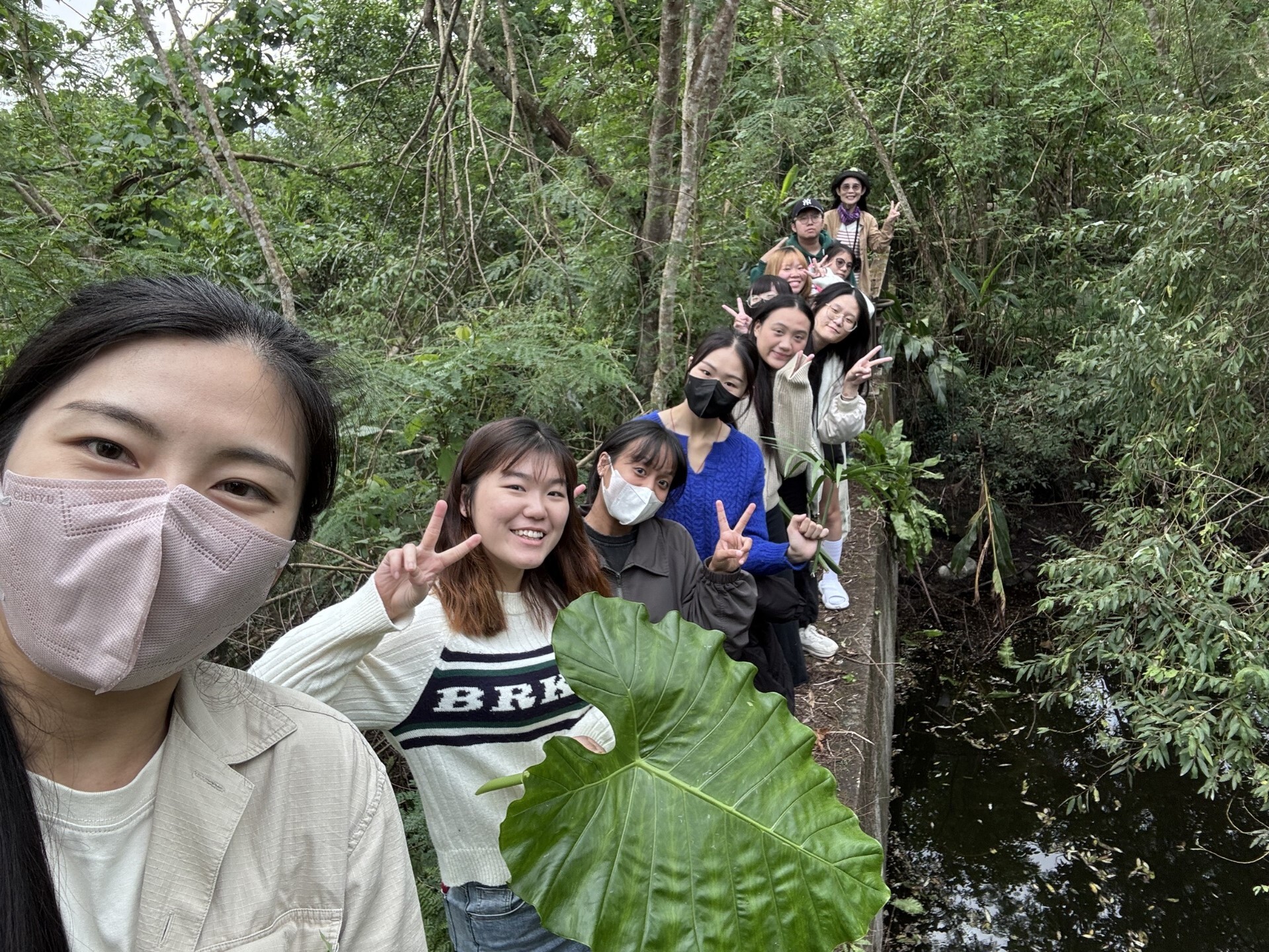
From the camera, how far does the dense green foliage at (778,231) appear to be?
11.3 feet

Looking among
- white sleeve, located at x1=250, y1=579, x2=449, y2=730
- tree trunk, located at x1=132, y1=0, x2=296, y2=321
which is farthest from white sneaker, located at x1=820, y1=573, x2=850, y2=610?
white sleeve, located at x1=250, y1=579, x2=449, y2=730

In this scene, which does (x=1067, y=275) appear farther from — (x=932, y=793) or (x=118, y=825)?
(x=118, y=825)

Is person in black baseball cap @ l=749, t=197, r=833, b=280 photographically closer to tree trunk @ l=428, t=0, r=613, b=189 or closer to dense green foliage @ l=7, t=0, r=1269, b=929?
dense green foliage @ l=7, t=0, r=1269, b=929

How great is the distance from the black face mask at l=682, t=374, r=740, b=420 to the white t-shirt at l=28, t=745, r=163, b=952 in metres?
1.92

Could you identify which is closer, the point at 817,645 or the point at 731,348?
the point at 731,348

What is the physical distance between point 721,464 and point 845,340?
1.17 metres

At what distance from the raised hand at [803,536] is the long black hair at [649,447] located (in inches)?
20.3

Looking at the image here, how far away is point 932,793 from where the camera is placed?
4.99m

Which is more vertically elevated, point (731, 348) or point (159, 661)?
point (731, 348)

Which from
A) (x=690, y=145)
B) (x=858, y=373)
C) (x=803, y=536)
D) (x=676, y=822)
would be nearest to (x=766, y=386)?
(x=858, y=373)

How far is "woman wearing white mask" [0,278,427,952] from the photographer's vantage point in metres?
0.82

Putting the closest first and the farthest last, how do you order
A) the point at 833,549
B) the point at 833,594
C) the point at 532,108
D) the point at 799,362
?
the point at 799,362 < the point at 833,549 < the point at 833,594 < the point at 532,108

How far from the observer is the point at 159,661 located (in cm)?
86

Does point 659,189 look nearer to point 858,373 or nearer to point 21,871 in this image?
point 858,373
